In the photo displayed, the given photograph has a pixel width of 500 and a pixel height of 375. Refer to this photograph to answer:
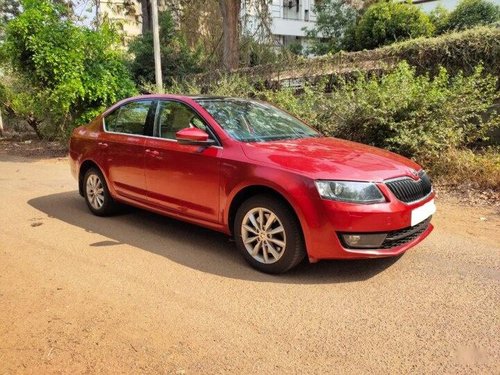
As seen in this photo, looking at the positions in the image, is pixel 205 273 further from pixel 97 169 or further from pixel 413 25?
pixel 413 25

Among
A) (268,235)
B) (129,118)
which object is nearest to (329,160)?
(268,235)

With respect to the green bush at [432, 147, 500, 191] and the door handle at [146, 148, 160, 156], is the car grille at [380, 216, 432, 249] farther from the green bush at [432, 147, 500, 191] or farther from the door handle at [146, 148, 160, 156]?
the green bush at [432, 147, 500, 191]

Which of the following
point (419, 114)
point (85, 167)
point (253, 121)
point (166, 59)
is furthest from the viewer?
point (166, 59)

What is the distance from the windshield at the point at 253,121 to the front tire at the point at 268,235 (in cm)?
75

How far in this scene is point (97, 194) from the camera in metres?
5.97

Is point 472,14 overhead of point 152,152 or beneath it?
overhead

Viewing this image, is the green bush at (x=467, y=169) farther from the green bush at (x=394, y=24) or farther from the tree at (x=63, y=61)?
the green bush at (x=394, y=24)

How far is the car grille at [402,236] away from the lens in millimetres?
3725

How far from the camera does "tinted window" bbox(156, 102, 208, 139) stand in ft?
15.4

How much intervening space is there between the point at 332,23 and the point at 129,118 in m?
16.4

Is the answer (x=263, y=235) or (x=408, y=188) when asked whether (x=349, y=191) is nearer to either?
(x=408, y=188)

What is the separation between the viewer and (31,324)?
3.23m

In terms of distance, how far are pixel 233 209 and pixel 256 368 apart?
1.78 m

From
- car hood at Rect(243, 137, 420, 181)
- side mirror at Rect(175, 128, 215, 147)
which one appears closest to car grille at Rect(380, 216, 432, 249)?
car hood at Rect(243, 137, 420, 181)
